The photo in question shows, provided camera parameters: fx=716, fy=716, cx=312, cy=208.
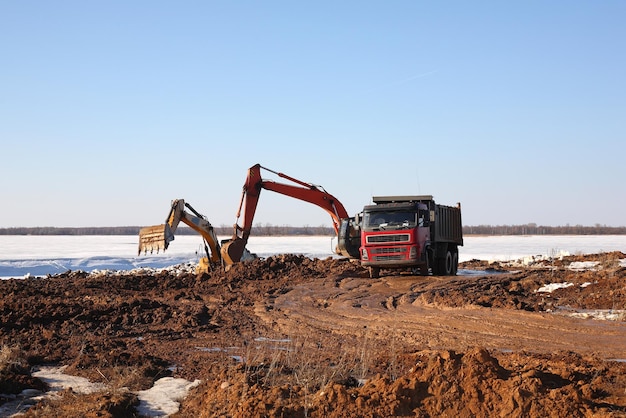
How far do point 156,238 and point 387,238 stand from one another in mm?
7940

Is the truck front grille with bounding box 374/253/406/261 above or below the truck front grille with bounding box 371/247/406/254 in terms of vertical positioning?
below

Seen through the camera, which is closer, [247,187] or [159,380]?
[159,380]

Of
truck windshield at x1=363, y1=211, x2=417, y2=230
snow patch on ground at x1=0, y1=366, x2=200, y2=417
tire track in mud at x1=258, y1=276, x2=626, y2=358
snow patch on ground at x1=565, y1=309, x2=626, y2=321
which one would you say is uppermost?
truck windshield at x1=363, y1=211, x2=417, y2=230

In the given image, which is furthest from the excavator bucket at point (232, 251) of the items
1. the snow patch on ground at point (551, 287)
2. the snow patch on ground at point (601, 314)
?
the snow patch on ground at point (601, 314)

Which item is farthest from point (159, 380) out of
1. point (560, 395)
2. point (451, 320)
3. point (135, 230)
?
point (135, 230)

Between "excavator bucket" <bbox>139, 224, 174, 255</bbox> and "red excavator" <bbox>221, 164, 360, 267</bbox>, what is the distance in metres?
2.88

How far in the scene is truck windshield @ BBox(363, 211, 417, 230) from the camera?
24.3 metres

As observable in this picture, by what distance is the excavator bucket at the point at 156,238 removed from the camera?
24453mm

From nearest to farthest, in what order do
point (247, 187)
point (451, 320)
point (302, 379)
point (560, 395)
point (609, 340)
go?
point (560, 395), point (302, 379), point (609, 340), point (451, 320), point (247, 187)

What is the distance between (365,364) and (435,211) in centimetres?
1627

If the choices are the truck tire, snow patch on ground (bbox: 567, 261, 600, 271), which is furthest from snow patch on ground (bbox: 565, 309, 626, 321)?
snow patch on ground (bbox: 567, 261, 600, 271)

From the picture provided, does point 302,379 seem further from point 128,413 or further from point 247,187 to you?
point 247,187

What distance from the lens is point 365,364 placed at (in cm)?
992

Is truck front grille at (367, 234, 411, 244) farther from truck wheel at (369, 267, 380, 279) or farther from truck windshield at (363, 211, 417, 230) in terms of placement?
truck wheel at (369, 267, 380, 279)
